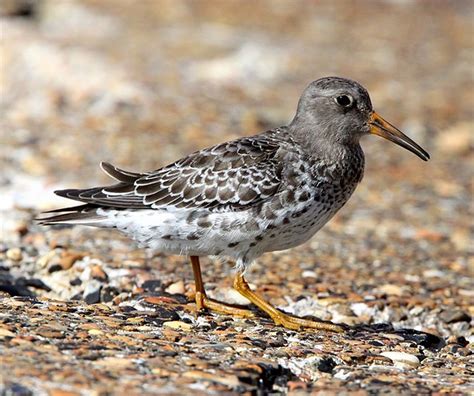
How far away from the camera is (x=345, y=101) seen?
23.9ft

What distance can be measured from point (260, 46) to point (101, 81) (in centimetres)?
328

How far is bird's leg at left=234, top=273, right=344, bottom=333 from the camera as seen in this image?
6664mm

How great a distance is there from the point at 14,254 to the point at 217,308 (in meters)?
2.14

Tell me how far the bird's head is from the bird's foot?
149 centimetres

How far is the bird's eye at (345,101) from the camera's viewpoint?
7.27 meters

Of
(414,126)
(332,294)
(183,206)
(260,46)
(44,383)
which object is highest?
(260,46)

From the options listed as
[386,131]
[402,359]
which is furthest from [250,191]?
[402,359]

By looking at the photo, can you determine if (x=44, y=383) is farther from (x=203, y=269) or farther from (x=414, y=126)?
(x=414, y=126)

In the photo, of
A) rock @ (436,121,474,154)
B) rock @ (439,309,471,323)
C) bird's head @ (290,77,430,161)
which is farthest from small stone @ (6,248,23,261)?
rock @ (436,121,474,154)

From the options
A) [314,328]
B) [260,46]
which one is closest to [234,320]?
[314,328]

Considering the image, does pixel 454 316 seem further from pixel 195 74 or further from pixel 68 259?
pixel 195 74

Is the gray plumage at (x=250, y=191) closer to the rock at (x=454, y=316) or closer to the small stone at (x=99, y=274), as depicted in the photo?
the small stone at (x=99, y=274)

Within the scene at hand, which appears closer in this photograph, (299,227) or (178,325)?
(178,325)

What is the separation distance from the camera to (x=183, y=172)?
23.1ft
